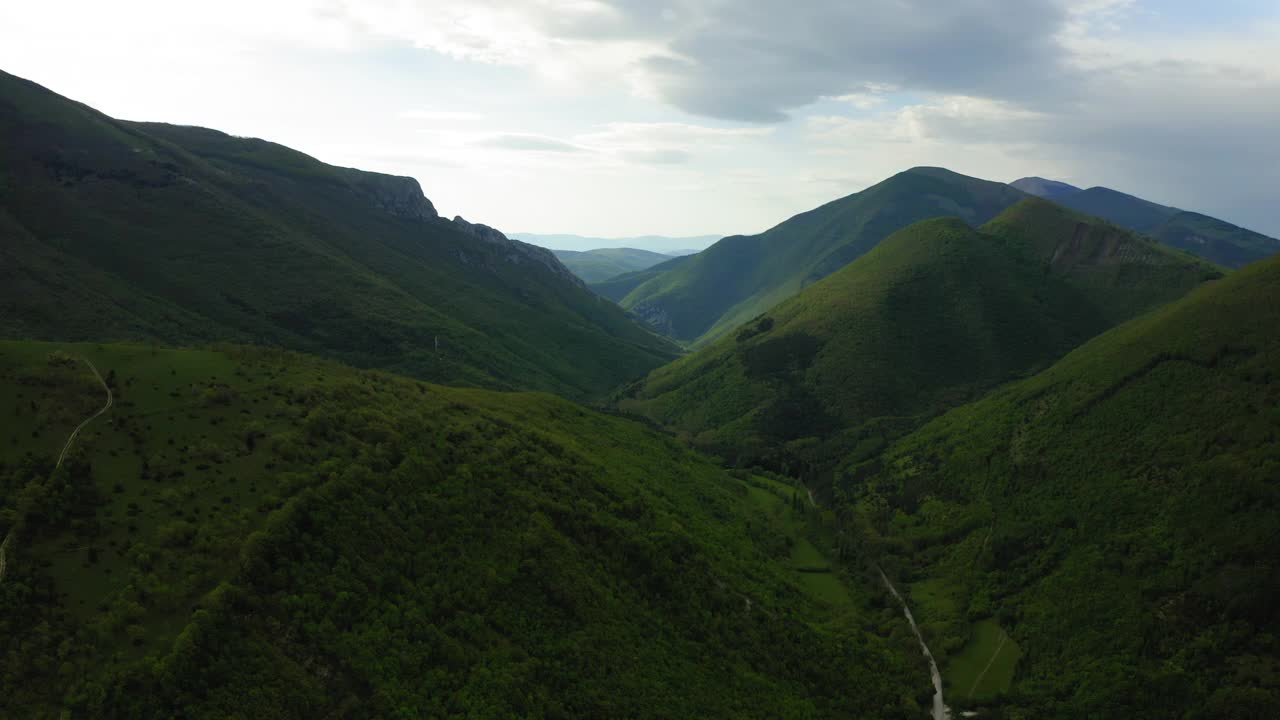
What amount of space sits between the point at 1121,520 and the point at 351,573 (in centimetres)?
9452

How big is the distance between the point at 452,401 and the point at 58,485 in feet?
153

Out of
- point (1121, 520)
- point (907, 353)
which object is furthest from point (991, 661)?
point (907, 353)

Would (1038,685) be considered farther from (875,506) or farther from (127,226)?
(127,226)

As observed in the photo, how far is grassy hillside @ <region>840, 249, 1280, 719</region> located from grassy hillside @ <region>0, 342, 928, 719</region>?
1756 cm

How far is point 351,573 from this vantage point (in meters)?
50.0

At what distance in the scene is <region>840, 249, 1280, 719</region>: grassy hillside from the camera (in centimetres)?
6606

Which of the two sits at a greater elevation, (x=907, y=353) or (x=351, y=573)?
(x=907, y=353)

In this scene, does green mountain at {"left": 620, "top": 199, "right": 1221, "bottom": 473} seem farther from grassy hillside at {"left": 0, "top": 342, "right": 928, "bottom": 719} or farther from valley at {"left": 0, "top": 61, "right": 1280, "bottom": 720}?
grassy hillside at {"left": 0, "top": 342, "right": 928, "bottom": 719}

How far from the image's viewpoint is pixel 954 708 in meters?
73.6

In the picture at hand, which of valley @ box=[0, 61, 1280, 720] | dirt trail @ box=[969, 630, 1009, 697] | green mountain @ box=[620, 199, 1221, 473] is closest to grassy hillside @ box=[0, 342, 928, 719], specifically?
valley @ box=[0, 61, 1280, 720]

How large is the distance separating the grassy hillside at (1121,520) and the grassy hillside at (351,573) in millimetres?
17560

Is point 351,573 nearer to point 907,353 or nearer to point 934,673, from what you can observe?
point 934,673

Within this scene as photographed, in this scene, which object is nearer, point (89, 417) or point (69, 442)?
point (69, 442)

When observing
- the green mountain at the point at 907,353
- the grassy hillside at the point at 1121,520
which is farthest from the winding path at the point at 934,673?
the green mountain at the point at 907,353
